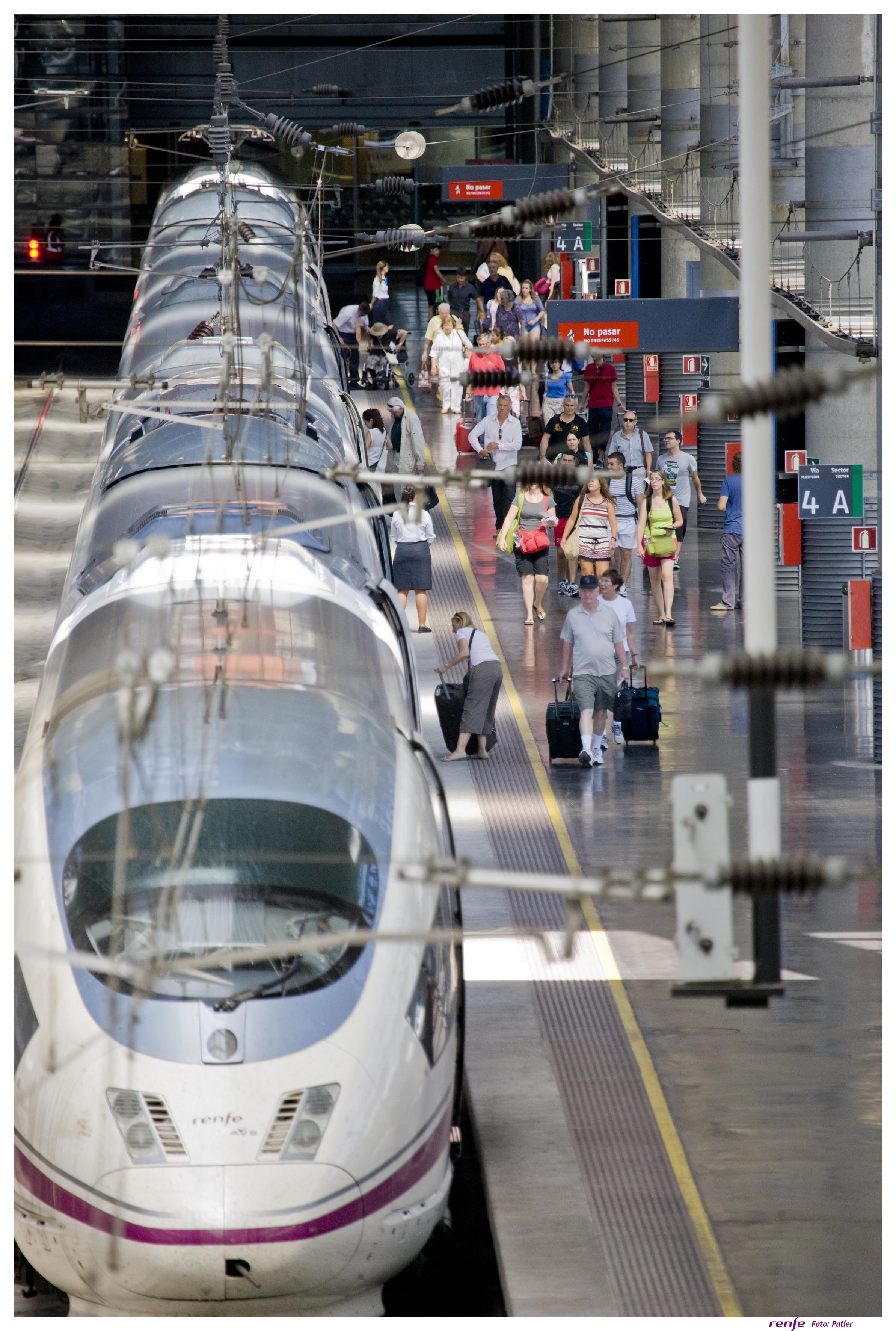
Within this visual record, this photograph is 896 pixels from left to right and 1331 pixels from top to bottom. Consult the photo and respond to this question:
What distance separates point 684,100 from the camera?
97.2 feet

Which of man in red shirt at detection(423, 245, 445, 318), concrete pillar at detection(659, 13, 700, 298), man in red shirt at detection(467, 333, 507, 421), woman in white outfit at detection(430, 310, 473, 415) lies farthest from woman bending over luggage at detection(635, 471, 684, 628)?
man in red shirt at detection(423, 245, 445, 318)

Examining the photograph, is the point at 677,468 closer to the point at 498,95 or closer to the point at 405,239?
the point at 405,239

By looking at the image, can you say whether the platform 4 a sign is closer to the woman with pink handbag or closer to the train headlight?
the woman with pink handbag

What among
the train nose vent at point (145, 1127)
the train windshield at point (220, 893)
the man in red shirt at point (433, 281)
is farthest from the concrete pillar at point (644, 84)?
the train nose vent at point (145, 1127)

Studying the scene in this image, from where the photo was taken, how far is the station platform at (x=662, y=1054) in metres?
8.73

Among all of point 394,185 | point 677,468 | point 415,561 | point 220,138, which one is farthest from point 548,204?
point 677,468

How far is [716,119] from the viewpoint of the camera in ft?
82.4

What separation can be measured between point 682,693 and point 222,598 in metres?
10.4

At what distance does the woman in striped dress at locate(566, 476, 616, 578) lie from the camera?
18.9 m

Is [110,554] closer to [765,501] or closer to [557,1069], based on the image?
[557,1069]

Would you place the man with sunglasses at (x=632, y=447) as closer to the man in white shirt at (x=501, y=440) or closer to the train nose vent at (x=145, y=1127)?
the man in white shirt at (x=501, y=440)

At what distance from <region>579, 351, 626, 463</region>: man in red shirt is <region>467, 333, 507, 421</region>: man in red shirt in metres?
1.34

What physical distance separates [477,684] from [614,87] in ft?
83.2

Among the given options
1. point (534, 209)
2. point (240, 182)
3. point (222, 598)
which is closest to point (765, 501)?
point (534, 209)
